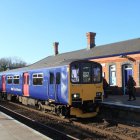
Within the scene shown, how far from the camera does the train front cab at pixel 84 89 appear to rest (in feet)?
53.6

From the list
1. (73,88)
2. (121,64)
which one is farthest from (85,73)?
(121,64)

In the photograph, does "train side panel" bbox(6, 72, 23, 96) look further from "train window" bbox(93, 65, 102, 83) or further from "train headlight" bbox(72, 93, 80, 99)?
"train headlight" bbox(72, 93, 80, 99)

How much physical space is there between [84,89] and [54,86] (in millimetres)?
1951

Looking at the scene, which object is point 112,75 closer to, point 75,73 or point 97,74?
point 97,74

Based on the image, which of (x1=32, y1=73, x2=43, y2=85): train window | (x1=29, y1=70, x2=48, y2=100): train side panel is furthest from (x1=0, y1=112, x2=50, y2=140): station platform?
(x1=32, y1=73, x2=43, y2=85): train window

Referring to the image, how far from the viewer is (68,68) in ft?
53.7

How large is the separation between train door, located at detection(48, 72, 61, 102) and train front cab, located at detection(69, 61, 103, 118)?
119 centimetres

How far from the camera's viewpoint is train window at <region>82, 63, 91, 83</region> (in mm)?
16844

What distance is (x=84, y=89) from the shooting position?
16625 millimetres

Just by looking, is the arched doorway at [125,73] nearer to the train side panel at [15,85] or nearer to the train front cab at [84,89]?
the train side panel at [15,85]

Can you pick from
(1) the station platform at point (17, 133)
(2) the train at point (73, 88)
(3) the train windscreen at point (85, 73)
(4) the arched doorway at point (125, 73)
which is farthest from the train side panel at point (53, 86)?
(4) the arched doorway at point (125, 73)

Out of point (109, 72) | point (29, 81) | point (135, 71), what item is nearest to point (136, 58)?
point (135, 71)

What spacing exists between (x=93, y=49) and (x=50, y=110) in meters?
18.4

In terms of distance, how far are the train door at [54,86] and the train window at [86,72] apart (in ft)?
4.44
